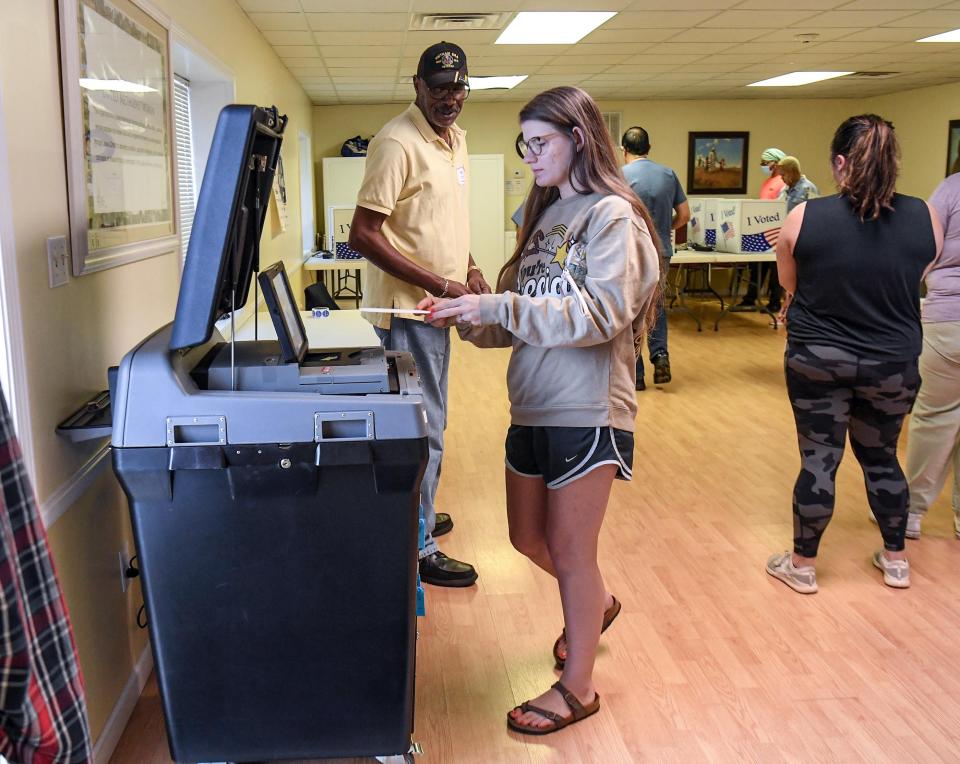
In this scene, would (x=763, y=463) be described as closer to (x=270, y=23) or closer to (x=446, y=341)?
(x=446, y=341)

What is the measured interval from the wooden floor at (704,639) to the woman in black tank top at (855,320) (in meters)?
0.24

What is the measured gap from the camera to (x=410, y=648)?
179 cm

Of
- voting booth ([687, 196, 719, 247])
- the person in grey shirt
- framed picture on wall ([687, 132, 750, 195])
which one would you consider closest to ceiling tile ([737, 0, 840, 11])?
the person in grey shirt

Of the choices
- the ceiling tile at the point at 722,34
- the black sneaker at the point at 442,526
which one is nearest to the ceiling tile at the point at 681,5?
the ceiling tile at the point at 722,34

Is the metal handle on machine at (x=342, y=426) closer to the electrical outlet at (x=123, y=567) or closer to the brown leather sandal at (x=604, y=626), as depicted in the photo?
the electrical outlet at (x=123, y=567)

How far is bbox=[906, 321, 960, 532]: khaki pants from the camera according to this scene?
3104 mm

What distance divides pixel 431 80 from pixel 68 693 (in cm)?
206

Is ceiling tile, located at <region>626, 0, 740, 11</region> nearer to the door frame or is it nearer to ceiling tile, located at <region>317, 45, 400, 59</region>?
ceiling tile, located at <region>317, 45, 400, 59</region>

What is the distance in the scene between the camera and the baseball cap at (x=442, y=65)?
8.43 ft

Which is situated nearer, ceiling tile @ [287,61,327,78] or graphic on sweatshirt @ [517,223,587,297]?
graphic on sweatshirt @ [517,223,587,297]

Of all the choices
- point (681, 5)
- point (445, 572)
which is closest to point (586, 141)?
point (445, 572)

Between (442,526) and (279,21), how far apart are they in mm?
3468

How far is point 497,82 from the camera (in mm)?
8609

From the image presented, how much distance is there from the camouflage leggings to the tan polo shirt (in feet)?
3.68
